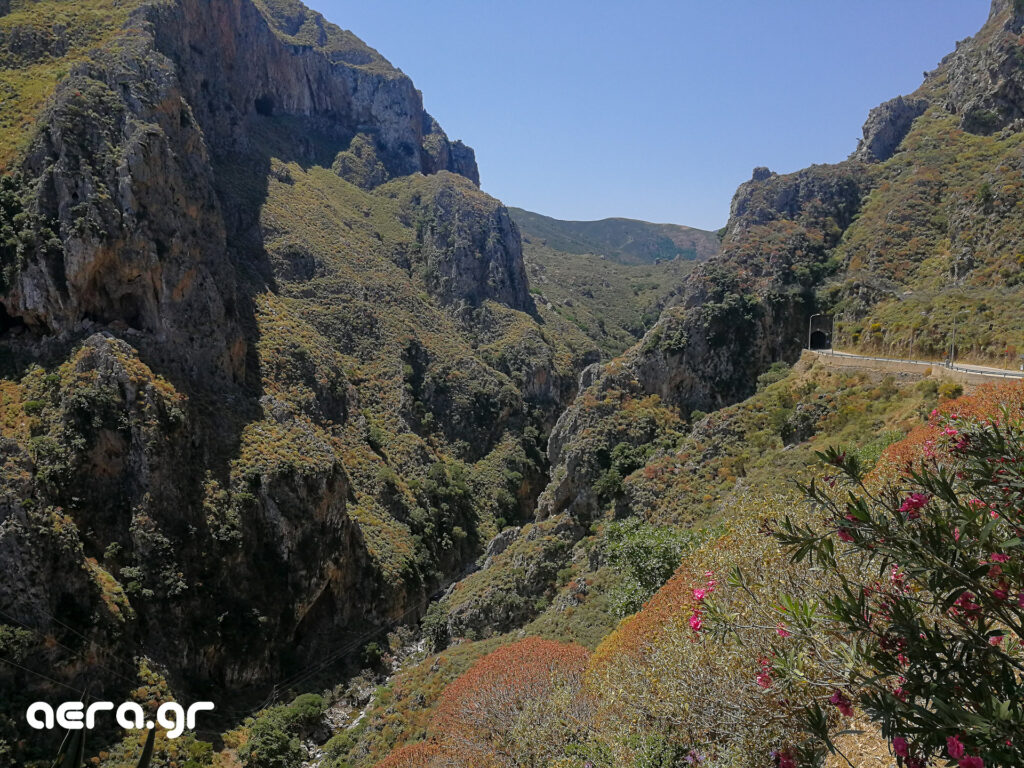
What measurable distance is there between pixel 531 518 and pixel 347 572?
75.5 ft

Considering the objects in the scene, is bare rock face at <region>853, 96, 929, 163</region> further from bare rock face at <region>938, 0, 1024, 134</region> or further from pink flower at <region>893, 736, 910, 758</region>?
pink flower at <region>893, 736, 910, 758</region>

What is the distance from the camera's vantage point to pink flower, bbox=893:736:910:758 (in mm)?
4160

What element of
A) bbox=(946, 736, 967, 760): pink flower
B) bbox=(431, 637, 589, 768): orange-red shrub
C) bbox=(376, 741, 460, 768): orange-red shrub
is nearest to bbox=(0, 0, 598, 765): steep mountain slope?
bbox=(376, 741, 460, 768): orange-red shrub

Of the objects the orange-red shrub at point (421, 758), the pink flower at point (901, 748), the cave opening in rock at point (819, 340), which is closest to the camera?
the pink flower at point (901, 748)

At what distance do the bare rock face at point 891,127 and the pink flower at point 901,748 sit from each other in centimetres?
6687

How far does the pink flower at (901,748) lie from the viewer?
4160mm

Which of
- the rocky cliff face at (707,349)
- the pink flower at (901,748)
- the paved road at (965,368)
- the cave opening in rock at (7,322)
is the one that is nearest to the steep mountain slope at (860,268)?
the rocky cliff face at (707,349)

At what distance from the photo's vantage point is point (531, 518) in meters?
58.8

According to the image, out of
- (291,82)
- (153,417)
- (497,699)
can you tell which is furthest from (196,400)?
(291,82)

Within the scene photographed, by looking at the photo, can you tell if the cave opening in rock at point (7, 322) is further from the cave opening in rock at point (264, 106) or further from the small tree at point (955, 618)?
the cave opening in rock at point (264, 106)

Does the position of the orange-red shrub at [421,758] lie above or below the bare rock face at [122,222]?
below

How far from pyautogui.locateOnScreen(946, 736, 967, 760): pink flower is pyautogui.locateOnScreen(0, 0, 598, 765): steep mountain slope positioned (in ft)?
106

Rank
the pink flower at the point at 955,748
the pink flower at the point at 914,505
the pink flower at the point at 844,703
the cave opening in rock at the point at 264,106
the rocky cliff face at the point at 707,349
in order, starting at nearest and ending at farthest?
1. the pink flower at the point at 955,748
2. the pink flower at the point at 914,505
3. the pink flower at the point at 844,703
4. the rocky cliff face at the point at 707,349
5. the cave opening in rock at the point at 264,106

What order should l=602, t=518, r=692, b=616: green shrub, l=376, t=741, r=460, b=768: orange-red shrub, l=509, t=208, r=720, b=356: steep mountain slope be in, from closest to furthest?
l=376, t=741, r=460, b=768: orange-red shrub, l=602, t=518, r=692, b=616: green shrub, l=509, t=208, r=720, b=356: steep mountain slope
